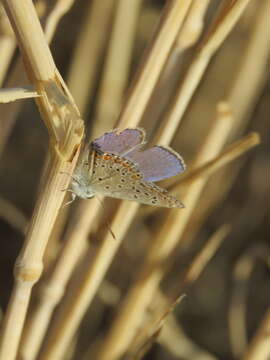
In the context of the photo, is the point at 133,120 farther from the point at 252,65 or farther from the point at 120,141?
the point at 252,65

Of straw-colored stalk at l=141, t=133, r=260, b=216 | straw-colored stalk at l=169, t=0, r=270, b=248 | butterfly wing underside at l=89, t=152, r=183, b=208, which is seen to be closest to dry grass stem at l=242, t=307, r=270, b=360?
straw-colored stalk at l=141, t=133, r=260, b=216

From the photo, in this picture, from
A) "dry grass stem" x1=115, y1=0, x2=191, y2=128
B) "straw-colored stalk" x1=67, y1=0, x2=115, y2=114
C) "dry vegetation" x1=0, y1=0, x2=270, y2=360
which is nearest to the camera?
"dry vegetation" x1=0, y1=0, x2=270, y2=360

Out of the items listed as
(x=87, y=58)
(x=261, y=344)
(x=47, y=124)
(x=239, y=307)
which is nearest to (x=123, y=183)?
(x=47, y=124)

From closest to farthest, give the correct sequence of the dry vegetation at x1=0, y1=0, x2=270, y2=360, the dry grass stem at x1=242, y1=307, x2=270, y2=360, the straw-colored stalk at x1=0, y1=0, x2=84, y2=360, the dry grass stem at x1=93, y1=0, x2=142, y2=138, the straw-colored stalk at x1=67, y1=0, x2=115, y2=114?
the straw-colored stalk at x1=0, y1=0, x2=84, y2=360, the dry vegetation at x1=0, y1=0, x2=270, y2=360, the dry grass stem at x1=242, y1=307, x2=270, y2=360, the dry grass stem at x1=93, y1=0, x2=142, y2=138, the straw-colored stalk at x1=67, y1=0, x2=115, y2=114

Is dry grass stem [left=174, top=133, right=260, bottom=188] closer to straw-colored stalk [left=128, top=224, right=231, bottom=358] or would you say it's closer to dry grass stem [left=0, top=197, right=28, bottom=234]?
straw-colored stalk [left=128, top=224, right=231, bottom=358]

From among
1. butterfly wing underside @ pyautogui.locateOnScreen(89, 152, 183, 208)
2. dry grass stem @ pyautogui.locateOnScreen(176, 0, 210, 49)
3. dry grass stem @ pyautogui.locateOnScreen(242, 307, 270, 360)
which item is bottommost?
dry grass stem @ pyautogui.locateOnScreen(242, 307, 270, 360)

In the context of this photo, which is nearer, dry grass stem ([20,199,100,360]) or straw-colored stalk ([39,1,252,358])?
straw-colored stalk ([39,1,252,358])
